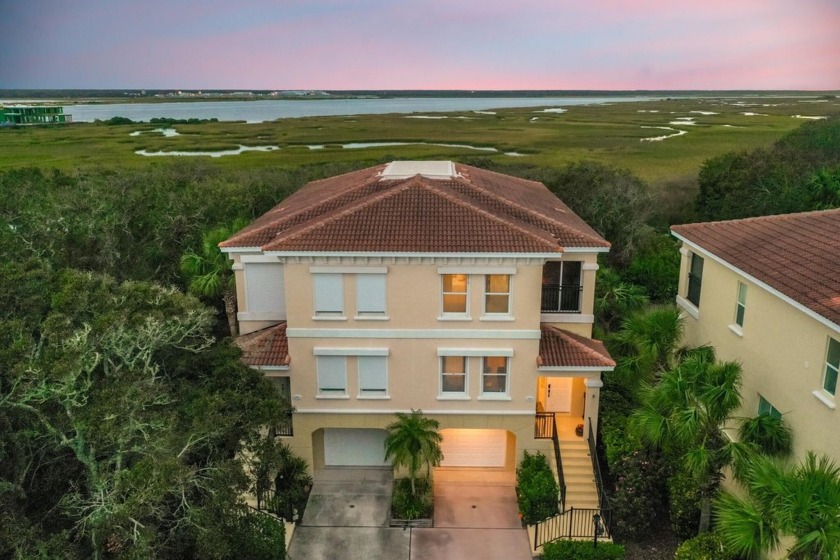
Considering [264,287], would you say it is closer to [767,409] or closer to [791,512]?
[767,409]

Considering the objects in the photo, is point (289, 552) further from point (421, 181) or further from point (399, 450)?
point (421, 181)

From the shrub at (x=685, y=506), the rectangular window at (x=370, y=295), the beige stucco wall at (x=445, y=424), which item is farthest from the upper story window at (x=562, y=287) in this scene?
the shrub at (x=685, y=506)

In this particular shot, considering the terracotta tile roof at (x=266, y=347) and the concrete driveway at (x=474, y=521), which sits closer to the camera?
the concrete driveway at (x=474, y=521)

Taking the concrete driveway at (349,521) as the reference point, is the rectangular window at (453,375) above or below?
above

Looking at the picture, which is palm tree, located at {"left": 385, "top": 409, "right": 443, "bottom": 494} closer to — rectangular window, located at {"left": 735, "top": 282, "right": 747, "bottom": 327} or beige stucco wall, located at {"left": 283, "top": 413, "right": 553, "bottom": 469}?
beige stucco wall, located at {"left": 283, "top": 413, "right": 553, "bottom": 469}

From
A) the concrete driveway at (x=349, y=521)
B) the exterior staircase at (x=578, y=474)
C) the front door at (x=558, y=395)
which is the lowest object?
the concrete driveway at (x=349, y=521)

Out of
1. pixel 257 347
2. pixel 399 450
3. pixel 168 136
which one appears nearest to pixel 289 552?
pixel 399 450

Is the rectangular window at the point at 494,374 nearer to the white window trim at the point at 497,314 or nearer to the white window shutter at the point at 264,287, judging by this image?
the white window trim at the point at 497,314

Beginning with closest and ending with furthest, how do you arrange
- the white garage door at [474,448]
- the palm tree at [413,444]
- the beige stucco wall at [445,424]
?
the palm tree at [413,444] → the beige stucco wall at [445,424] → the white garage door at [474,448]
